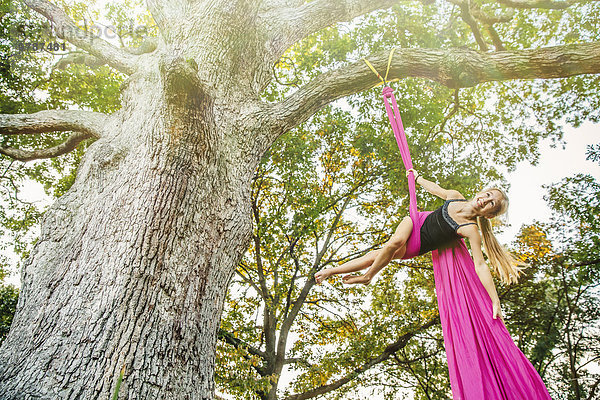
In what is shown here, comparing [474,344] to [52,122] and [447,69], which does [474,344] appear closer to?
[447,69]

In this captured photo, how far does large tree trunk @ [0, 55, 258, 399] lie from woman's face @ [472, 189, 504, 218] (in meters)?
1.90

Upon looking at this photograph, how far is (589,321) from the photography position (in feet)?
27.5

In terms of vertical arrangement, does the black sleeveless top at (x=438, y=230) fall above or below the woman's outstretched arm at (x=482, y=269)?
above

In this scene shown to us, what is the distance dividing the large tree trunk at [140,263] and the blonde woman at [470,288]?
→ 3.59ft

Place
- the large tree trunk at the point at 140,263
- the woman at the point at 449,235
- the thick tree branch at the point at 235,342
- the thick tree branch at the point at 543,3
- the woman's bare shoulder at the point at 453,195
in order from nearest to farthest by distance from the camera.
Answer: the large tree trunk at the point at 140,263 → the woman at the point at 449,235 → the woman's bare shoulder at the point at 453,195 → the thick tree branch at the point at 543,3 → the thick tree branch at the point at 235,342

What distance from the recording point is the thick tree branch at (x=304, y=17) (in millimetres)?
4102

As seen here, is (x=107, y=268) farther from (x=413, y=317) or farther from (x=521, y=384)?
(x=413, y=317)

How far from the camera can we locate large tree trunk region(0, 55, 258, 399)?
155cm

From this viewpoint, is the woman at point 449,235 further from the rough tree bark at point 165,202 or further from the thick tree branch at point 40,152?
the thick tree branch at point 40,152

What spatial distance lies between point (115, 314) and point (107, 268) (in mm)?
302

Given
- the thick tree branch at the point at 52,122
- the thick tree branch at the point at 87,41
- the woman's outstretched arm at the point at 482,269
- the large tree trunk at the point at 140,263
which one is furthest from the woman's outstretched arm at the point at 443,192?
the thick tree branch at the point at 87,41

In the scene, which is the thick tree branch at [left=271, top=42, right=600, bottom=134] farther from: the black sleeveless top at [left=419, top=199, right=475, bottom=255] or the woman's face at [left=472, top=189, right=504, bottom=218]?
the black sleeveless top at [left=419, top=199, right=475, bottom=255]

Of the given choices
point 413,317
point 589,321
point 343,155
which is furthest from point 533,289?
point 343,155

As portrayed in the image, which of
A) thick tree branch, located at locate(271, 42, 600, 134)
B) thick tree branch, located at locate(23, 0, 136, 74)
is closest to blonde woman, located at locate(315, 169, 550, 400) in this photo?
thick tree branch, located at locate(271, 42, 600, 134)
